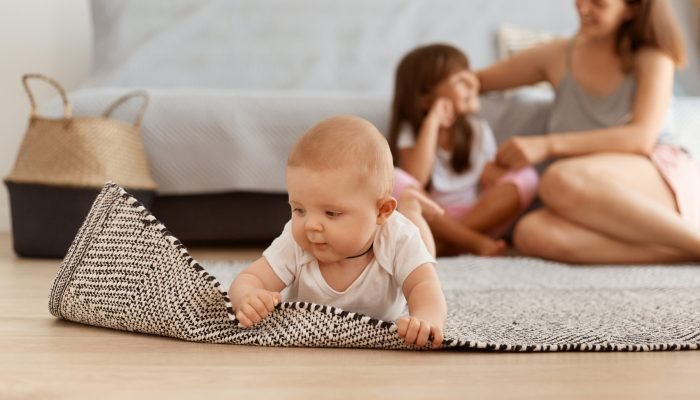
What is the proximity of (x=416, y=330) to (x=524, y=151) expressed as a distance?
1.21m

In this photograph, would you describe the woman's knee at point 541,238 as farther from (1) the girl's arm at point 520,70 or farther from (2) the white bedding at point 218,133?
(2) the white bedding at point 218,133

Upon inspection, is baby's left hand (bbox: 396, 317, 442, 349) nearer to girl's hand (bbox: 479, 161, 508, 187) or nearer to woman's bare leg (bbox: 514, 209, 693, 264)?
woman's bare leg (bbox: 514, 209, 693, 264)

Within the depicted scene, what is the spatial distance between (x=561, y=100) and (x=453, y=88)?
0.30m

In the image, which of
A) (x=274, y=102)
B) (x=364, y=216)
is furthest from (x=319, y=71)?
(x=364, y=216)

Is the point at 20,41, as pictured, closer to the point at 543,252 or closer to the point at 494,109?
the point at 494,109

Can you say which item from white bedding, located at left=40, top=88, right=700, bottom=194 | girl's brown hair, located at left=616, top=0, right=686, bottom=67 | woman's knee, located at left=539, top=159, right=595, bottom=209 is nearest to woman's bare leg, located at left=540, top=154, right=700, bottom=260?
woman's knee, located at left=539, top=159, right=595, bottom=209

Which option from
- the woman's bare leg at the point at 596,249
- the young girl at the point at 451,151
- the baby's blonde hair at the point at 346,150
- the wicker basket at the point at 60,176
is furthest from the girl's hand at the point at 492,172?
the baby's blonde hair at the point at 346,150

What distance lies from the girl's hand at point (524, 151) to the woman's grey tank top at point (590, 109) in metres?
0.18

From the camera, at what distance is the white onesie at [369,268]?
1229 mm

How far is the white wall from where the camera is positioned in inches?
129

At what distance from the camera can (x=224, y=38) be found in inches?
124

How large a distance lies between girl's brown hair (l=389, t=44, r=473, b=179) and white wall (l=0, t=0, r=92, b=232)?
4.89ft

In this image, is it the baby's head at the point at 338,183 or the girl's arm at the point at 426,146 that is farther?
the girl's arm at the point at 426,146

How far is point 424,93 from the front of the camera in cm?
246
